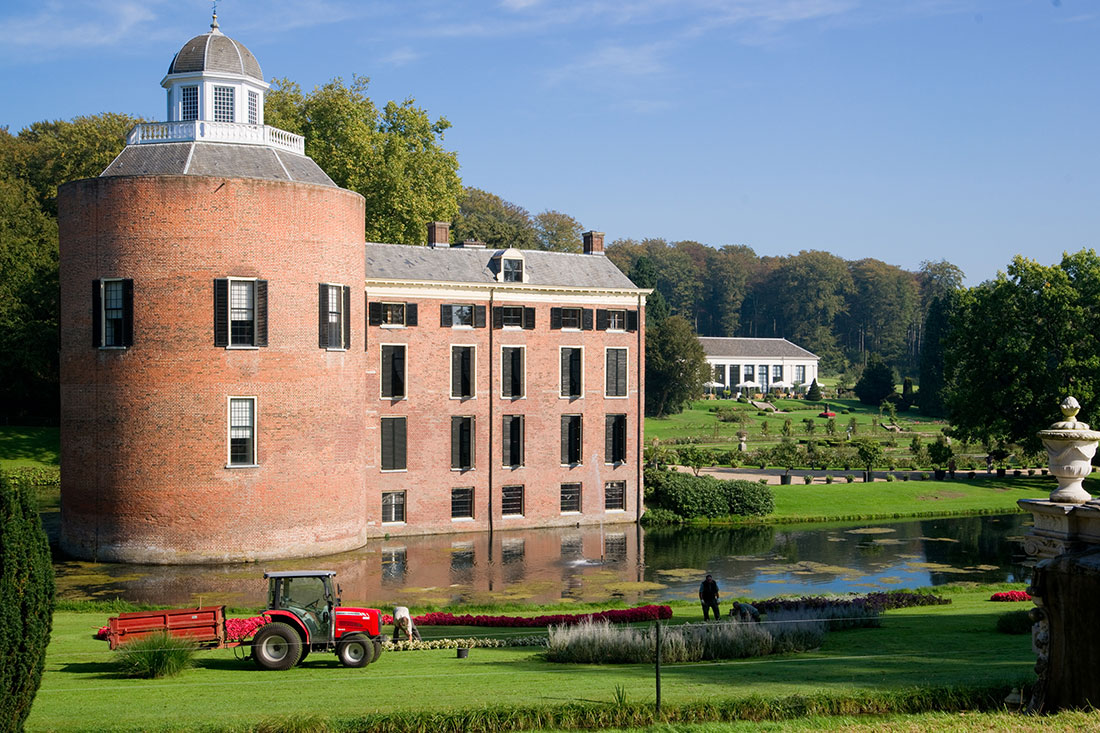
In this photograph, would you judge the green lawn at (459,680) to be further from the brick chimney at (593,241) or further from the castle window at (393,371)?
the brick chimney at (593,241)

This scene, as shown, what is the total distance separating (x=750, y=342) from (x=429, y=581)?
94820mm

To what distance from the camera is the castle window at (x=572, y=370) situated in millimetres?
45062

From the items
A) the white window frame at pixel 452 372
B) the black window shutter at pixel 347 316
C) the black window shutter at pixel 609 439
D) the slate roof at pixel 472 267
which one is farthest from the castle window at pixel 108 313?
the black window shutter at pixel 609 439

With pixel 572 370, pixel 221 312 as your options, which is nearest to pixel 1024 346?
pixel 572 370

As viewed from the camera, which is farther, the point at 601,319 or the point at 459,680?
the point at 601,319

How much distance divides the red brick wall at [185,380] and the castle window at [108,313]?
34cm

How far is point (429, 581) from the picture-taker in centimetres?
3300

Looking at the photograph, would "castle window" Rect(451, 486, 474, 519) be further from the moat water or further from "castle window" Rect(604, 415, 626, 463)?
"castle window" Rect(604, 415, 626, 463)

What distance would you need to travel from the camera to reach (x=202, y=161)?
1435 inches

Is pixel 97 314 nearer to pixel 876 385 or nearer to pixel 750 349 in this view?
pixel 876 385

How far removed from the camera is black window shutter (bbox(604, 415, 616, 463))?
4575 centimetres

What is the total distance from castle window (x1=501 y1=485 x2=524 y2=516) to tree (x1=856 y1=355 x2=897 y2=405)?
227ft

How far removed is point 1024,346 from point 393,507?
35.8m

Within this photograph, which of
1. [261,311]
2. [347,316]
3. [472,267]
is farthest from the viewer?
[472,267]
